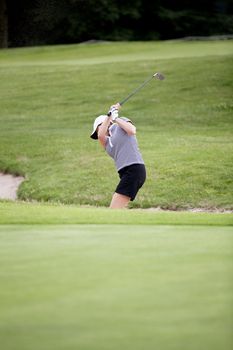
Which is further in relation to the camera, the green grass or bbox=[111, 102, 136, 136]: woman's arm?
bbox=[111, 102, 136, 136]: woman's arm

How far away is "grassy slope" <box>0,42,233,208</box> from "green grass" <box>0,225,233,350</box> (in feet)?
29.3

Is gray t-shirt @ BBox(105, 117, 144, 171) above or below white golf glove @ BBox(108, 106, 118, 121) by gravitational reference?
below

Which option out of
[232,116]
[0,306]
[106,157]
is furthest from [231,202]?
[0,306]

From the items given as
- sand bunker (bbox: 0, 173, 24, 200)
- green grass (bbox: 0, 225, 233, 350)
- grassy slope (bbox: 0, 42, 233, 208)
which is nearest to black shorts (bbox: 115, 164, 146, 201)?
grassy slope (bbox: 0, 42, 233, 208)

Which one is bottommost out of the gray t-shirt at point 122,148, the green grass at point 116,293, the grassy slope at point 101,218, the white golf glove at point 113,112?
the gray t-shirt at point 122,148

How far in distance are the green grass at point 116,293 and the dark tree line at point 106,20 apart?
21.9 meters

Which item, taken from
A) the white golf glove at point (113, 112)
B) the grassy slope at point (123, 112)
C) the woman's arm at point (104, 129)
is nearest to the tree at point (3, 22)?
the grassy slope at point (123, 112)

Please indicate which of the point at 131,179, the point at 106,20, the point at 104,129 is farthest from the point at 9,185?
the point at 106,20

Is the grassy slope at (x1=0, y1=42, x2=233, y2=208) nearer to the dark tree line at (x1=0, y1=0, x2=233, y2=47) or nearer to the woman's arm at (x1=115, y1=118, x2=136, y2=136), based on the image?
the dark tree line at (x1=0, y1=0, x2=233, y2=47)

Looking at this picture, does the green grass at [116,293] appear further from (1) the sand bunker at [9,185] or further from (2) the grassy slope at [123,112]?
(1) the sand bunker at [9,185]

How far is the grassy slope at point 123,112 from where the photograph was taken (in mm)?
14867

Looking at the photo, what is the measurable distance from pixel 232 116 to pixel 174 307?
18025 millimetres

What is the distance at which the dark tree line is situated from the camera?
96.7 ft

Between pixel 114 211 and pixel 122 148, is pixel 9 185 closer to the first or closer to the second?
pixel 122 148
